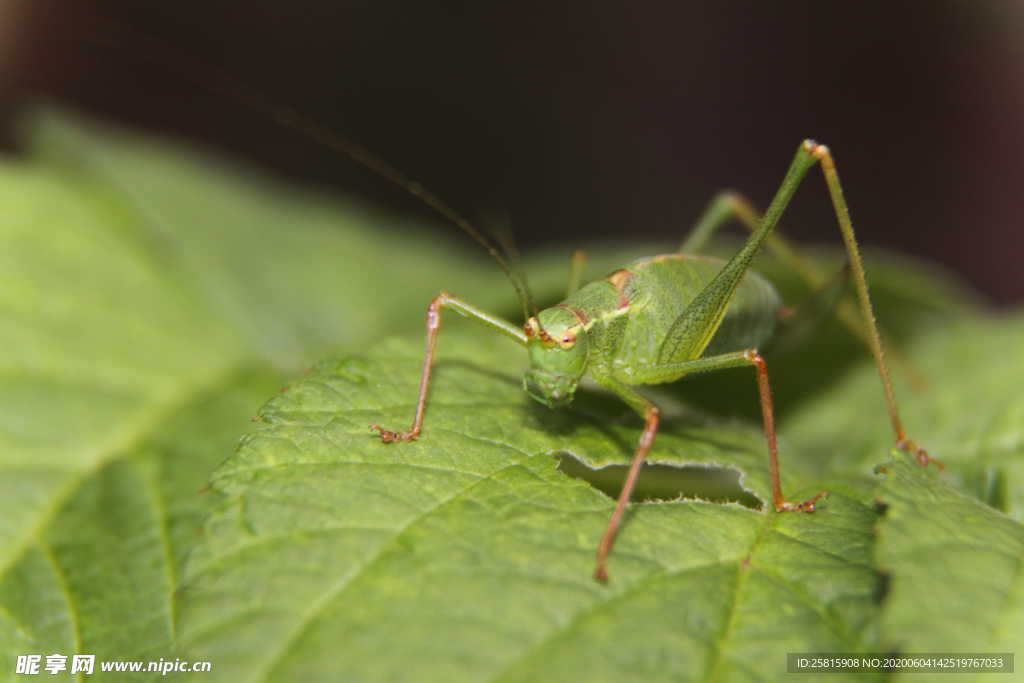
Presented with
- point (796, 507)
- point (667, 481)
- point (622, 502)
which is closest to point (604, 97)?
point (667, 481)

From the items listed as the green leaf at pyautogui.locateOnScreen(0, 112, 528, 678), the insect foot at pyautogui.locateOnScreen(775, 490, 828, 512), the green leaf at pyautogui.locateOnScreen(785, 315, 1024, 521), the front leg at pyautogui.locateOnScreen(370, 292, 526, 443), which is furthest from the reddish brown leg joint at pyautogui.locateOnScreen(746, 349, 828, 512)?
the green leaf at pyautogui.locateOnScreen(0, 112, 528, 678)

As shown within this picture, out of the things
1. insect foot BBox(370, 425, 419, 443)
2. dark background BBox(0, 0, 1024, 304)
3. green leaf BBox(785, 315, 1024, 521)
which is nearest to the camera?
insect foot BBox(370, 425, 419, 443)

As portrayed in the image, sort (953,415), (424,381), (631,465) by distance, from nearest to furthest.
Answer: (631,465) → (424,381) → (953,415)

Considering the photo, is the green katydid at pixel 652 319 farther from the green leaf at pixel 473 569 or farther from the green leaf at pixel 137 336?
the green leaf at pixel 137 336

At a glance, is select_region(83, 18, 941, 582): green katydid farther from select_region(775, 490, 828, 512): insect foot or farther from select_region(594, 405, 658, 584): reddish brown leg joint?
select_region(775, 490, 828, 512): insect foot

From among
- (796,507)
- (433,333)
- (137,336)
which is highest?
(137,336)

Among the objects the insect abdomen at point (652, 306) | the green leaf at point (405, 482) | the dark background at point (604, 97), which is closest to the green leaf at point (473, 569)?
the green leaf at point (405, 482)

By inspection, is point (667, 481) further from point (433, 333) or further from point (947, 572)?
point (947, 572)
